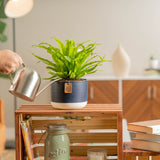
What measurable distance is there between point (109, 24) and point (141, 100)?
115 cm

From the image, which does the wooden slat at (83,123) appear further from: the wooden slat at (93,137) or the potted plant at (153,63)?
the potted plant at (153,63)

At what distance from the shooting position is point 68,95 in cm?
166

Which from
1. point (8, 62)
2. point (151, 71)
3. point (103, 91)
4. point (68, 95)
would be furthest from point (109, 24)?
point (8, 62)

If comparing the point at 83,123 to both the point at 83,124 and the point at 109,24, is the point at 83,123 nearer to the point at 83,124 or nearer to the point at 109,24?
the point at 83,124

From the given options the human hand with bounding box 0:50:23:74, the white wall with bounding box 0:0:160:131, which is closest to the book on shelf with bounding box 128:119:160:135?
the human hand with bounding box 0:50:23:74

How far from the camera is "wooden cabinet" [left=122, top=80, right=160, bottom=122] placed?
4617 millimetres

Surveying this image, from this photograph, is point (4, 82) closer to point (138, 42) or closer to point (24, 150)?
point (138, 42)

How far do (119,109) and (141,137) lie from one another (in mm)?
169

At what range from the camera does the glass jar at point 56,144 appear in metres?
1.64

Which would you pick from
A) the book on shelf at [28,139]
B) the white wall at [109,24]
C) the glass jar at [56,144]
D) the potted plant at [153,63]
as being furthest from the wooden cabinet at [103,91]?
the glass jar at [56,144]

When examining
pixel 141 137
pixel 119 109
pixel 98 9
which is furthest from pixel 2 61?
pixel 98 9

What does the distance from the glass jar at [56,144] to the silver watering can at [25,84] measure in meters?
0.22

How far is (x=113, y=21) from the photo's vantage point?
4.99 m

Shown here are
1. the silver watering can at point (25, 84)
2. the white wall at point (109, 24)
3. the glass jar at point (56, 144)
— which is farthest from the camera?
the white wall at point (109, 24)
